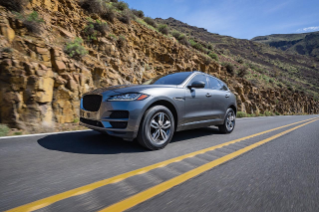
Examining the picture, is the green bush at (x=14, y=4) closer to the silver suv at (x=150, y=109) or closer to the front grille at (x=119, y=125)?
the silver suv at (x=150, y=109)

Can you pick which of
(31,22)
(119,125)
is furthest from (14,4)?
(119,125)

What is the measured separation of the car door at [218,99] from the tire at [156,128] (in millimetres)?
1646

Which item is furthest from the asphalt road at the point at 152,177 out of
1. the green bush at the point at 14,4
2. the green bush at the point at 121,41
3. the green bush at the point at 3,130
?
the green bush at the point at 121,41

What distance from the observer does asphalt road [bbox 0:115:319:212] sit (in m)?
1.75

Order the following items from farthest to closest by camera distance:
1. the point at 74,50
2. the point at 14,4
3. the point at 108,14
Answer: the point at 108,14 < the point at 74,50 < the point at 14,4

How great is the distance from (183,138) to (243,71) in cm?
2030

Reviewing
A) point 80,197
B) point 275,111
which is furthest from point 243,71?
point 80,197

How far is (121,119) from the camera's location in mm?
3232

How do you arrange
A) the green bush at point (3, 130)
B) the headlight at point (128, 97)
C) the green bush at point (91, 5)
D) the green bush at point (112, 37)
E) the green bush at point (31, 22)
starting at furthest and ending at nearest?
the green bush at point (91, 5), the green bush at point (112, 37), the green bush at point (31, 22), the green bush at point (3, 130), the headlight at point (128, 97)

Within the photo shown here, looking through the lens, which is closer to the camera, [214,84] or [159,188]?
[159,188]

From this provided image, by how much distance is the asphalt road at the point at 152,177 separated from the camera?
69.0 inches

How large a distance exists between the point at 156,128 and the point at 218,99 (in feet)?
7.77

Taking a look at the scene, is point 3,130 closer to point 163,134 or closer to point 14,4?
point 163,134

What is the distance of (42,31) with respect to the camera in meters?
7.43
